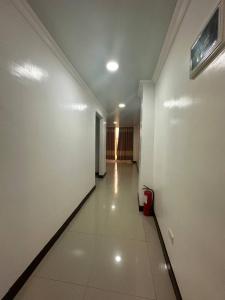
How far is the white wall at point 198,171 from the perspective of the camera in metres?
0.78

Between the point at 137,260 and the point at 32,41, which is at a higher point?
the point at 32,41

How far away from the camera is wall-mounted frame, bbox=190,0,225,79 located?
0.73 meters

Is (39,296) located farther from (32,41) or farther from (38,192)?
(32,41)

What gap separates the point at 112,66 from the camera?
242 cm

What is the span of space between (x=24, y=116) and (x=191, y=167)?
148 centimetres

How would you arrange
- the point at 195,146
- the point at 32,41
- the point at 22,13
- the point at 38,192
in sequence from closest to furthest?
1. the point at 195,146
2. the point at 22,13
3. the point at 32,41
4. the point at 38,192

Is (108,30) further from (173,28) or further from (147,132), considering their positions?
(147,132)

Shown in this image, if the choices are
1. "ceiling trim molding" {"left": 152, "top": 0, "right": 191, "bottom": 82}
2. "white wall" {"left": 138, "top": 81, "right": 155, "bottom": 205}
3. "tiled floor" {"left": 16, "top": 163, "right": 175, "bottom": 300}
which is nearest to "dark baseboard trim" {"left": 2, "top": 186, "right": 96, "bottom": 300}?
"tiled floor" {"left": 16, "top": 163, "right": 175, "bottom": 300}

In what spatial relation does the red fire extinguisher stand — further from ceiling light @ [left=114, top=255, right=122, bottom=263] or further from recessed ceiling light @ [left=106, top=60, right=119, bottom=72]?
recessed ceiling light @ [left=106, top=60, right=119, bottom=72]

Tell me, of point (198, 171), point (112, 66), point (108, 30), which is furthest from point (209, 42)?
point (112, 66)

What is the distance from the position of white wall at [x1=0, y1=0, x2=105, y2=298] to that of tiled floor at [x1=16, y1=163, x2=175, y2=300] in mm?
237

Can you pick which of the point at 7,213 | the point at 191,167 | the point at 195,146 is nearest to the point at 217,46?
the point at 195,146

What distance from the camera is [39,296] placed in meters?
1.32

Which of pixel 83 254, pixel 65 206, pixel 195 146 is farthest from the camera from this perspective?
pixel 65 206
